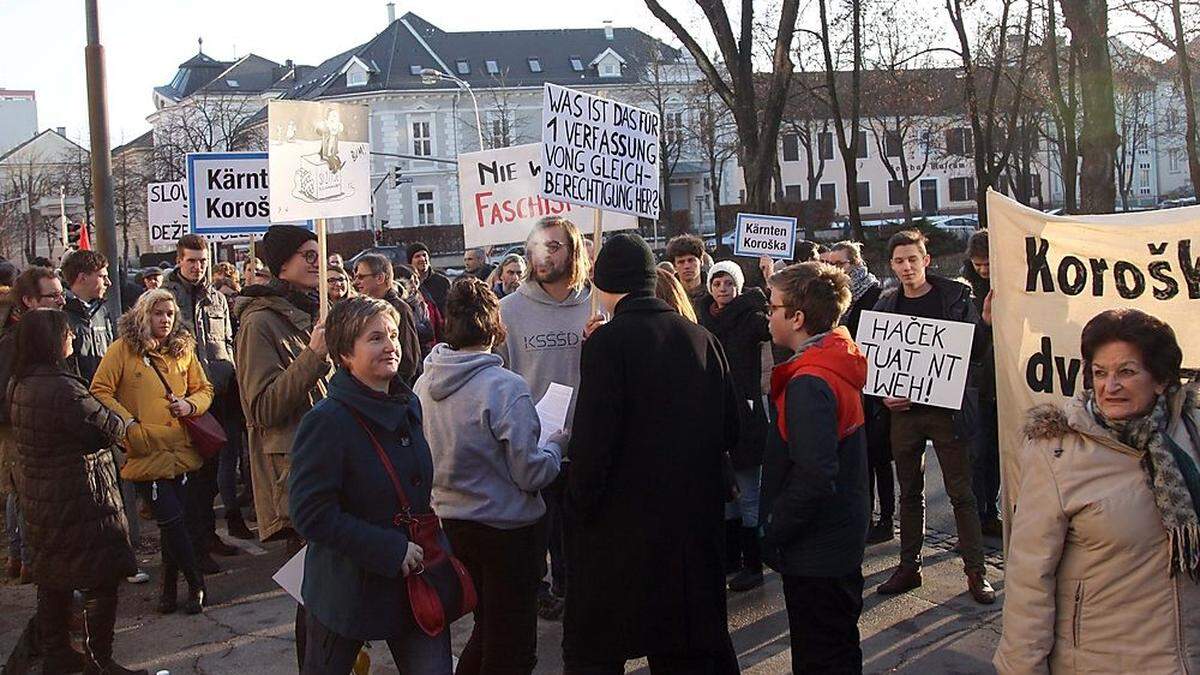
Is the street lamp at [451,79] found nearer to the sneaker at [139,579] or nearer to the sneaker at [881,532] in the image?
the sneaker at [139,579]

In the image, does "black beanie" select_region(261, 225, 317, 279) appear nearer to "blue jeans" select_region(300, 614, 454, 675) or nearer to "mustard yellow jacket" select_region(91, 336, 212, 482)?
"mustard yellow jacket" select_region(91, 336, 212, 482)

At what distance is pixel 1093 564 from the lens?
11.3 feet

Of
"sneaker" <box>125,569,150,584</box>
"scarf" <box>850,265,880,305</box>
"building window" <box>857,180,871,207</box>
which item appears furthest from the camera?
"building window" <box>857,180,871,207</box>

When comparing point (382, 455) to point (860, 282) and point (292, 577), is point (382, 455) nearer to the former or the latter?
point (292, 577)

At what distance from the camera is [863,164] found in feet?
284

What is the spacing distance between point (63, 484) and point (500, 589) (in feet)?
7.56

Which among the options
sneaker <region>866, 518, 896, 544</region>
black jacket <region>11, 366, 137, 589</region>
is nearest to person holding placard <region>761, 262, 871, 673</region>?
black jacket <region>11, 366, 137, 589</region>

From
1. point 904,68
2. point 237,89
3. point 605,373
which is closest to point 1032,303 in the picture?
point 605,373

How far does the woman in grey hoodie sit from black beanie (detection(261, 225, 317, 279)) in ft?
3.64

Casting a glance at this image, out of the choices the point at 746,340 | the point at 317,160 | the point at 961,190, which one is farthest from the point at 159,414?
the point at 961,190

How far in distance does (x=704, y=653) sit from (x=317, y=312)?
2410mm

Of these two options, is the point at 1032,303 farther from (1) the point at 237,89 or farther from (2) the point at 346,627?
(1) the point at 237,89

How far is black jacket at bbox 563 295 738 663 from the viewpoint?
169 inches

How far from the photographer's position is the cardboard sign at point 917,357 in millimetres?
6809
